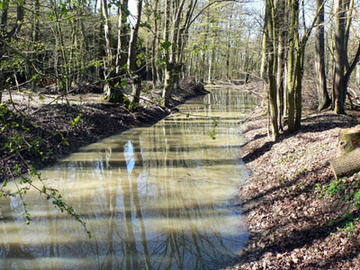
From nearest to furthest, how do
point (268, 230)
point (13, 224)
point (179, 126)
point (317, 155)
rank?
point (268, 230), point (13, 224), point (317, 155), point (179, 126)

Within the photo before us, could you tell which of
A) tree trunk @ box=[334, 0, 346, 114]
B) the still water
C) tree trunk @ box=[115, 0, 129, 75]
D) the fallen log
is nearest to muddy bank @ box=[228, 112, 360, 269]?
the fallen log

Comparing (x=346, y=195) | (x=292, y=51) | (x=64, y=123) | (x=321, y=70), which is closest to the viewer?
(x=346, y=195)

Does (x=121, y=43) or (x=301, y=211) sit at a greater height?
(x=121, y=43)

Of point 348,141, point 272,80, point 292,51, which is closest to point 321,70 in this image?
point 292,51

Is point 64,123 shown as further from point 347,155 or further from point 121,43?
point 347,155

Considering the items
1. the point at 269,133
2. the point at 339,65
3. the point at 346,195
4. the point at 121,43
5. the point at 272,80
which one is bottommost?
the point at 346,195

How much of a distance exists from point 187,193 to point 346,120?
6850mm

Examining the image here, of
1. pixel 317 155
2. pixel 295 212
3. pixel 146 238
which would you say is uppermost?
pixel 317 155

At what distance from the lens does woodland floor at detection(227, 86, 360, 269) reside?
4.53 meters

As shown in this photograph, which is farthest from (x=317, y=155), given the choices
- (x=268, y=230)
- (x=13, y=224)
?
(x=13, y=224)

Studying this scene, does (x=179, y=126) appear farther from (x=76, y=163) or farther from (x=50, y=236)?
(x=50, y=236)

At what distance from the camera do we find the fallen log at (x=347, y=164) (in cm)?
578

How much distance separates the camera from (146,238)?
604 cm

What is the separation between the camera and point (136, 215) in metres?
7.00
